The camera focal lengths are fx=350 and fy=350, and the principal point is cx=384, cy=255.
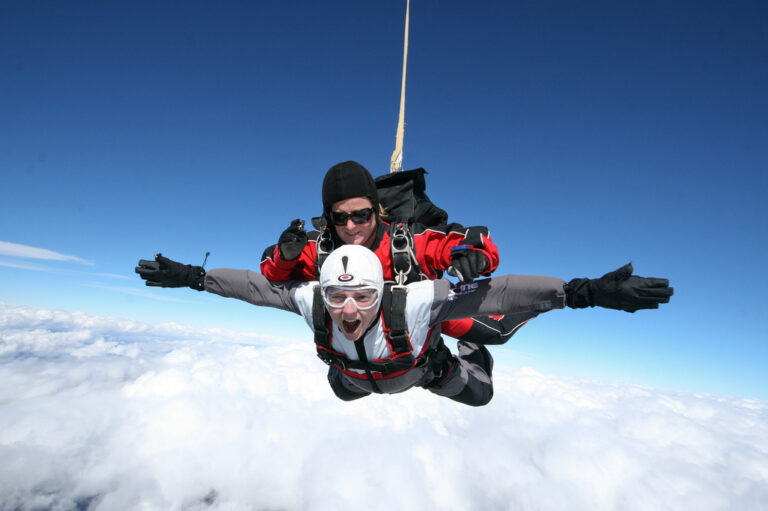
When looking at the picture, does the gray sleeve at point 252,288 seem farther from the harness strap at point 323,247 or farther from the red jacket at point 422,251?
the harness strap at point 323,247

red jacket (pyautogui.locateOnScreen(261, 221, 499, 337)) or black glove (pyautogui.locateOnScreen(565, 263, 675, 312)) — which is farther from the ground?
red jacket (pyautogui.locateOnScreen(261, 221, 499, 337))

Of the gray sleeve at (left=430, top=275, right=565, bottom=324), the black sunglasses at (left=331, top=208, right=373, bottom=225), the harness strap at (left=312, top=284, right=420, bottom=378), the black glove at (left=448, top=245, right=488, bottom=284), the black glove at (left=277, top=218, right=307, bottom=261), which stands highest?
the black sunglasses at (left=331, top=208, right=373, bottom=225)

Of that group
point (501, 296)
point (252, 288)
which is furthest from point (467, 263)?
point (252, 288)

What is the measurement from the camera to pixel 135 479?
19012 centimetres

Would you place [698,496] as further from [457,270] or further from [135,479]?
[135,479]

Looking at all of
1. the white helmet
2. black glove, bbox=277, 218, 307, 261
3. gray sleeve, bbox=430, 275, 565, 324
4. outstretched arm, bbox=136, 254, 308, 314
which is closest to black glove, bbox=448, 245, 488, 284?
gray sleeve, bbox=430, 275, 565, 324

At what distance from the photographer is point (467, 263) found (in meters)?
2.12

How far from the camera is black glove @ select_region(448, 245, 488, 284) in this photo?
2096mm

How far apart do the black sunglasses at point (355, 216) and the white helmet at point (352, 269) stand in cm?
31

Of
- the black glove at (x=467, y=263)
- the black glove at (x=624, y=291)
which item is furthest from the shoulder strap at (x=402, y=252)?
the black glove at (x=624, y=291)

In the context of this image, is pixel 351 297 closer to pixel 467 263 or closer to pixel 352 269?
pixel 352 269

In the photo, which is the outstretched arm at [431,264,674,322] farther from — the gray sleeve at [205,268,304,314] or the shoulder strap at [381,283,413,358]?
the gray sleeve at [205,268,304,314]

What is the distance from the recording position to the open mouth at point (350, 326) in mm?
2857

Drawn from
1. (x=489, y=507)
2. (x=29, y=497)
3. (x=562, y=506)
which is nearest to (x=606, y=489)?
(x=562, y=506)
